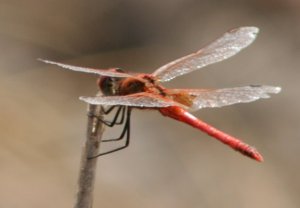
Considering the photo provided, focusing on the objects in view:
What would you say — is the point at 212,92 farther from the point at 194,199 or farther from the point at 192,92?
the point at 194,199

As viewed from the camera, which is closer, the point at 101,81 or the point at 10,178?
the point at 101,81

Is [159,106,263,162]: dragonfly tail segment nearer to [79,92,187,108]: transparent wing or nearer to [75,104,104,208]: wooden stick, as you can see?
[79,92,187,108]: transparent wing

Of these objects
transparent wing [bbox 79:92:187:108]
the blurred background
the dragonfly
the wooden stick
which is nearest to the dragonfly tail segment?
the dragonfly

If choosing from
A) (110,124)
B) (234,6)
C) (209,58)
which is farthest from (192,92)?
(234,6)

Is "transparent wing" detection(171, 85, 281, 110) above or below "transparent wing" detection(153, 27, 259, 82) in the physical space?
below

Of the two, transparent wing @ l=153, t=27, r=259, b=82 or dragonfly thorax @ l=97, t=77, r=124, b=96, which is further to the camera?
transparent wing @ l=153, t=27, r=259, b=82

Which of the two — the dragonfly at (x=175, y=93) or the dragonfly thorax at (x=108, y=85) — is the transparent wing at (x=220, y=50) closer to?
the dragonfly at (x=175, y=93)
